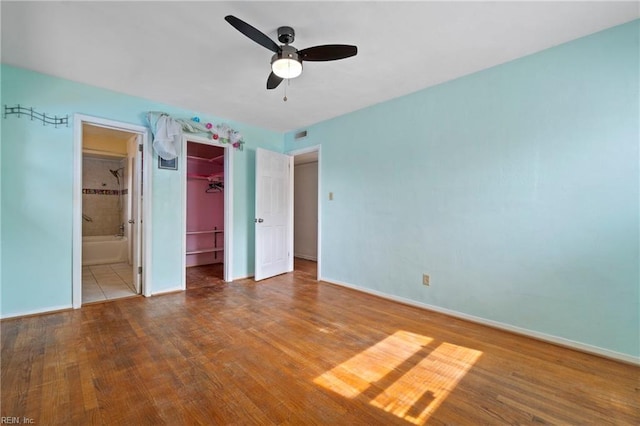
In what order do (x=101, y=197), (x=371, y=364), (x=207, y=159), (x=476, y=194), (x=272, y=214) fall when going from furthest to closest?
(x=101, y=197) → (x=207, y=159) → (x=272, y=214) → (x=476, y=194) → (x=371, y=364)

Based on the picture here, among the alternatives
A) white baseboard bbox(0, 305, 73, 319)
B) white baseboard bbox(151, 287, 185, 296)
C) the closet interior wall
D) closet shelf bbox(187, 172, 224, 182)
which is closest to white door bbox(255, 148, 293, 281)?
white baseboard bbox(151, 287, 185, 296)

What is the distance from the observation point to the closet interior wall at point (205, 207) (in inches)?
220

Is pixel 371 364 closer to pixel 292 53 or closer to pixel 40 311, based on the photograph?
pixel 292 53

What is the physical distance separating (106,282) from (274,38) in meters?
4.26

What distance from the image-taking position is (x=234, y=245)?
436 cm

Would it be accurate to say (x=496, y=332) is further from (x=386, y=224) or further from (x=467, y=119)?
(x=467, y=119)

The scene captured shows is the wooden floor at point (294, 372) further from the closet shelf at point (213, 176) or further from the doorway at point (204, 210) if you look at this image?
the closet shelf at point (213, 176)

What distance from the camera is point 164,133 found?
3445 millimetres

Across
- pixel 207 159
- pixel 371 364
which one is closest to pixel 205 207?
pixel 207 159

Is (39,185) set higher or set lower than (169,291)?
higher

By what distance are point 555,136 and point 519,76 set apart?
2.18 ft

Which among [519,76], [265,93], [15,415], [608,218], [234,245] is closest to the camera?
[15,415]

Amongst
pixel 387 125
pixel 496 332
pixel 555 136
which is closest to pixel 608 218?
pixel 555 136

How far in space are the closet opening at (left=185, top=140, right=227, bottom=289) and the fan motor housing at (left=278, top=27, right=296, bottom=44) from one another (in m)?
3.49
